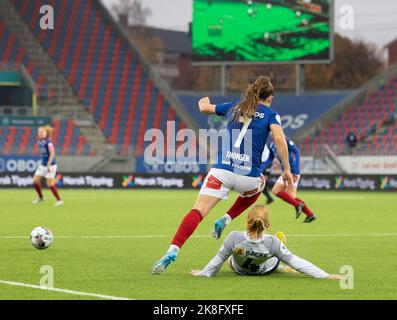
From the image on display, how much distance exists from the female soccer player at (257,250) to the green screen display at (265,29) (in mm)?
39539

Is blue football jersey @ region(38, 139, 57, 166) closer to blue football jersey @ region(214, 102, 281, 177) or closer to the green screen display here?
blue football jersey @ region(214, 102, 281, 177)

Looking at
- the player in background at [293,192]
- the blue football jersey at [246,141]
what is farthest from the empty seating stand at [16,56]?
the blue football jersey at [246,141]

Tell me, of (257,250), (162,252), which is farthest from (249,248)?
(162,252)

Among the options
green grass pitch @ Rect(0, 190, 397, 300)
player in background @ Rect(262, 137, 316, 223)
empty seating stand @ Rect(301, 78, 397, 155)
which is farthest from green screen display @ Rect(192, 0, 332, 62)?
player in background @ Rect(262, 137, 316, 223)

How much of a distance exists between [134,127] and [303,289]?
44.5m

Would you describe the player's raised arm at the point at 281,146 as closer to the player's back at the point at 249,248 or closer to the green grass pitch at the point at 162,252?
the player's back at the point at 249,248

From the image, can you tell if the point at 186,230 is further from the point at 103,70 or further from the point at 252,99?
the point at 103,70

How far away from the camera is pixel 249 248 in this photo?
10398 millimetres

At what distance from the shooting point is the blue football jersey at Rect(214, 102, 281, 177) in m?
10.8

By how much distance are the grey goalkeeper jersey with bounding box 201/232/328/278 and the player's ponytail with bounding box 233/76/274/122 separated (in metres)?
1.40

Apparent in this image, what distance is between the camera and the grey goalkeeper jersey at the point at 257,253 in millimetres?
10352
